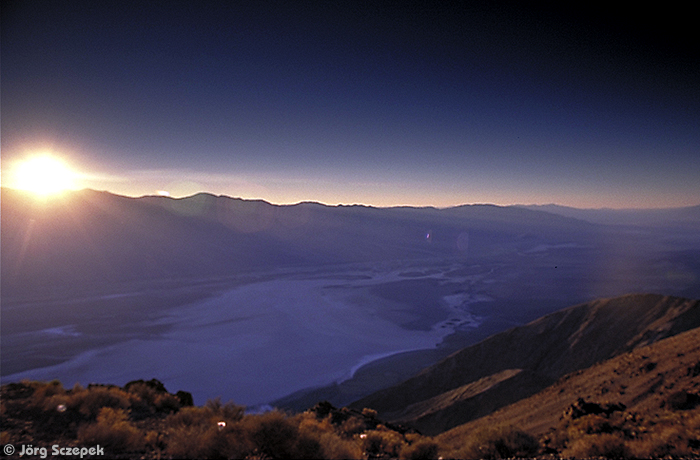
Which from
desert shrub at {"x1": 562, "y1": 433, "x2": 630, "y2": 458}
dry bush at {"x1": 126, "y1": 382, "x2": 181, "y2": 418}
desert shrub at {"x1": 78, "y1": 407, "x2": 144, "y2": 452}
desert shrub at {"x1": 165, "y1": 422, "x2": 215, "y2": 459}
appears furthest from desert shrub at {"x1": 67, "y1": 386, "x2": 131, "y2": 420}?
desert shrub at {"x1": 562, "y1": 433, "x2": 630, "y2": 458}

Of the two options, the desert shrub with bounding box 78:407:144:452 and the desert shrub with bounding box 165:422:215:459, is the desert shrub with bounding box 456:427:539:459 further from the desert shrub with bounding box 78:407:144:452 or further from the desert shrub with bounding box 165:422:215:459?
the desert shrub with bounding box 78:407:144:452

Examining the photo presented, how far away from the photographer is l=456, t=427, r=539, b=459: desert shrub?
182 inches

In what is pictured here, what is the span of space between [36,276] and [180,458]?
268 feet

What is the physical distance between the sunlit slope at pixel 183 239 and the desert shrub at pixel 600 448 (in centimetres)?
7466

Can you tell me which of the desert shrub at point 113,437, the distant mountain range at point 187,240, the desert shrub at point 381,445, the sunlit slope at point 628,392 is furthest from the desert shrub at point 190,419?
the distant mountain range at point 187,240

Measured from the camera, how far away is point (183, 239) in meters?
96.1

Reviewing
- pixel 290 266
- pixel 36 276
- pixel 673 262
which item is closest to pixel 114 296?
pixel 36 276

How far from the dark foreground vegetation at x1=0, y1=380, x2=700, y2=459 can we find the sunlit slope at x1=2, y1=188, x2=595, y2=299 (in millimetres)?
68869

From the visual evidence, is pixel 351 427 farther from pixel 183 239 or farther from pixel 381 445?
pixel 183 239

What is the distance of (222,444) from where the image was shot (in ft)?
11.9

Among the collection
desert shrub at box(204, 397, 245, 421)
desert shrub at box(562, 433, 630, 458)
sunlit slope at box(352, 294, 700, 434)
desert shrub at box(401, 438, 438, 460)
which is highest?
desert shrub at box(562, 433, 630, 458)

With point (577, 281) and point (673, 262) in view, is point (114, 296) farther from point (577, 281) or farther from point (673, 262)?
point (673, 262)

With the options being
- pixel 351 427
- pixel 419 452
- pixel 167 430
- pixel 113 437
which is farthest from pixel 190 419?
pixel 419 452

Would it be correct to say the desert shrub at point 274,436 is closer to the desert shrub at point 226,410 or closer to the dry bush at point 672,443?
the desert shrub at point 226,410
